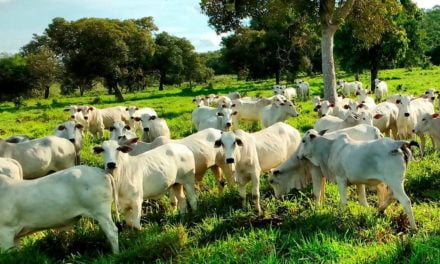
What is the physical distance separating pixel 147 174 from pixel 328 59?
11.3 metres

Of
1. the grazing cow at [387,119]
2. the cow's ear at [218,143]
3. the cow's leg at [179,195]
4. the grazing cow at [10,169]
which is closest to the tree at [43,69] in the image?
the grazing cow at [387,119]

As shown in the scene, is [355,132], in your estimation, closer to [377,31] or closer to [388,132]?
[388,132]

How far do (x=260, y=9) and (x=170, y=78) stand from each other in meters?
45.1

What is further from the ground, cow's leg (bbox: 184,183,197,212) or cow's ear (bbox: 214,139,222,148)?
cow's ear (bbox: 214,139,222,148)

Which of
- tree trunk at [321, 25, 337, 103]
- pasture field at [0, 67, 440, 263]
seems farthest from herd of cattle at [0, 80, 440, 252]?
tree trunk at [321, 25, 337, 103]

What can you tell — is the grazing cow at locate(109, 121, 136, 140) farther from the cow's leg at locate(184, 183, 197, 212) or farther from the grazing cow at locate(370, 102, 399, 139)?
the grazing cow at locate(370, 102, 399, 139)

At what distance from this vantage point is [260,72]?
49.3m

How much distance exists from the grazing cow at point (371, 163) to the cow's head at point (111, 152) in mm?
3439

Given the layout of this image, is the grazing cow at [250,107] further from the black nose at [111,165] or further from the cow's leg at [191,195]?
the black nose at [111,165]

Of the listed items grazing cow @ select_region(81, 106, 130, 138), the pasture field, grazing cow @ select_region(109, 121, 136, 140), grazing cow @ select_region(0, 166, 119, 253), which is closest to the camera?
the pasture field

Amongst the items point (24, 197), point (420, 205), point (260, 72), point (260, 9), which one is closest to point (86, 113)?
point (260, 9)

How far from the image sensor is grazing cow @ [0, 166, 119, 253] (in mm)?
6871

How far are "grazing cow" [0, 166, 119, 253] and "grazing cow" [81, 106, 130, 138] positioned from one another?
41.1 ft

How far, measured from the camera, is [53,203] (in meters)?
6.90
